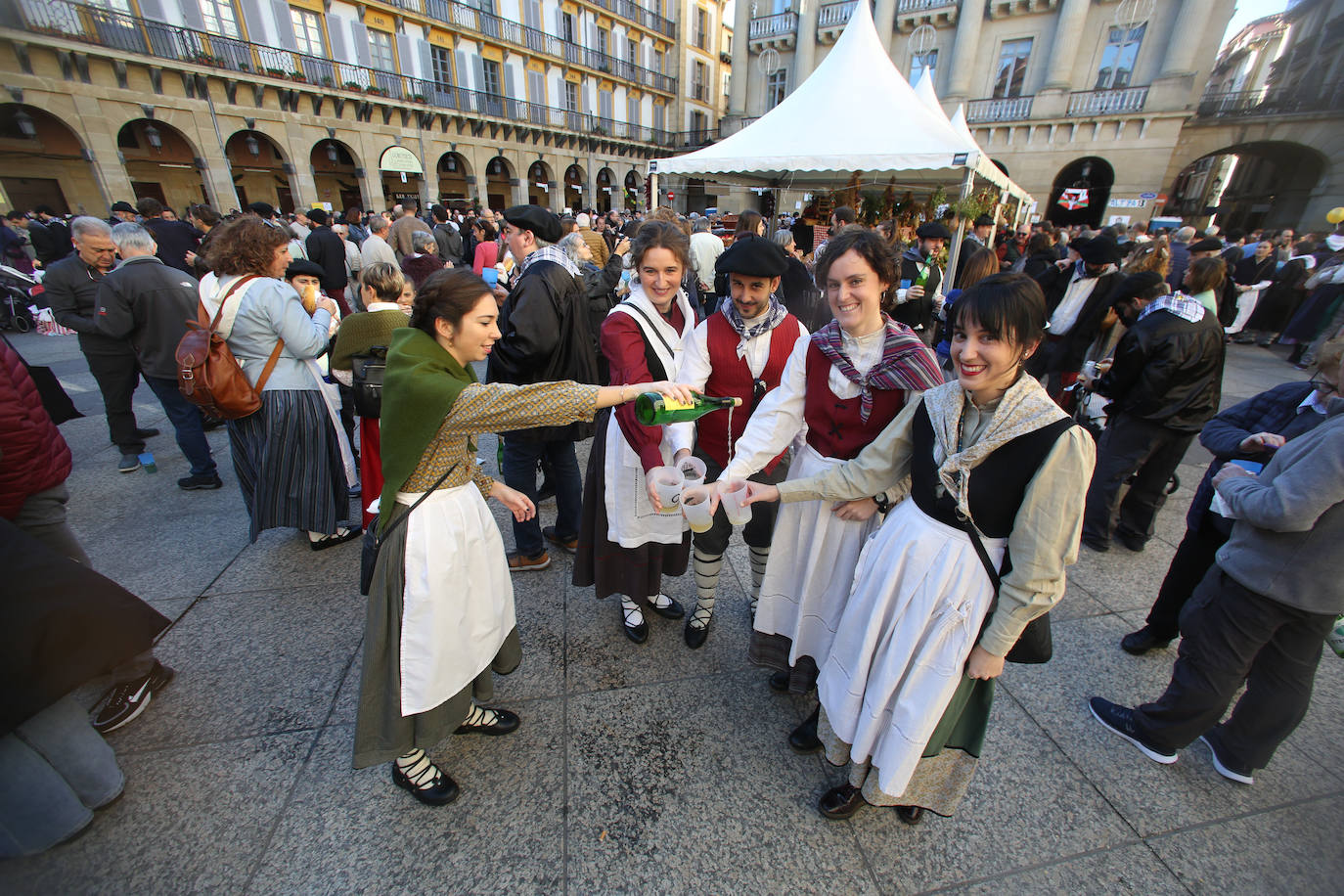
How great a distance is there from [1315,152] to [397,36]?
34.1 m

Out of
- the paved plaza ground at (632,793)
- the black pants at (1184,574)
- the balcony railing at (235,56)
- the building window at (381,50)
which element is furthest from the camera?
the building window at (381,50)

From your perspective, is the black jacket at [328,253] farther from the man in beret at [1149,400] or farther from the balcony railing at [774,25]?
the balcony railing at [774,25]

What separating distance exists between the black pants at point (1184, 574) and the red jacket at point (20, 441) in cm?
503

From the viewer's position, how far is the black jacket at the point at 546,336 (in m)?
2.80

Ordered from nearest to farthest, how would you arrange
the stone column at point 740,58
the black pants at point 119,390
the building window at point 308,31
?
the black pants at point 119,390 → the building window at point 308,31 → the stone column at point 740,58

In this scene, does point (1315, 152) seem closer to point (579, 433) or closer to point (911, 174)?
point (911, 174)

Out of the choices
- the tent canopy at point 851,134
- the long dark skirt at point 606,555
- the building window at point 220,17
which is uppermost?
the building window at point 220,17

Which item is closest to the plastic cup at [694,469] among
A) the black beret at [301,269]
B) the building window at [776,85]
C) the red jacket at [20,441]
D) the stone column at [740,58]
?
the red jacket at [20,441]

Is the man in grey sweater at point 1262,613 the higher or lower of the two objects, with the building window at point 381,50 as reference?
lower

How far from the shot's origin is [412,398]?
156 cm

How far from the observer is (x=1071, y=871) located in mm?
1793

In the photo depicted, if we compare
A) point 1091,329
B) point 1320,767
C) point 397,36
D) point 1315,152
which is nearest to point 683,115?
point 397,36

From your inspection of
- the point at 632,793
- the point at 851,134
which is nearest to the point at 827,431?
the point at 632,793

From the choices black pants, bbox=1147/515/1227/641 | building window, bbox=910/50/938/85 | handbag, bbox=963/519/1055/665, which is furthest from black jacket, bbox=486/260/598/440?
building window, bbox=910/50/938/85
